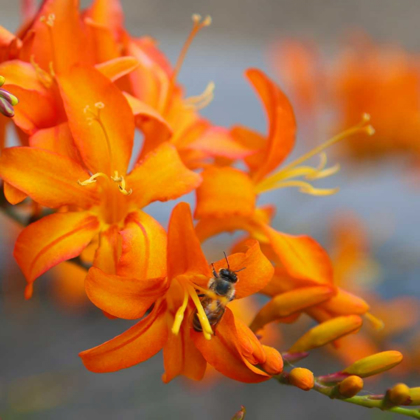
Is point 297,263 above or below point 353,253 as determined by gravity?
above

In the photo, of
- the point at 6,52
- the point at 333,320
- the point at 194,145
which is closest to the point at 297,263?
the point at 333,320

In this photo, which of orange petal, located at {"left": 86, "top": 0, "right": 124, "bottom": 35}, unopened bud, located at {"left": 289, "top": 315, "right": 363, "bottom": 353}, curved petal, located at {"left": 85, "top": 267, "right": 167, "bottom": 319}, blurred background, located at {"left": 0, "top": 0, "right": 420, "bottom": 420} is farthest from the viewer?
blurred background, located at {"left": 0, "top": 0, "right": 420, "bottom": 420}

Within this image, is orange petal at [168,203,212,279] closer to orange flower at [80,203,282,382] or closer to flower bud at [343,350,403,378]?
orange flower at [80,203,282,382]

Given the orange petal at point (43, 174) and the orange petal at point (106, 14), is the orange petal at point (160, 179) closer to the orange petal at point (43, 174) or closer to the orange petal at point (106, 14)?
the orange petal at point (43, 174)

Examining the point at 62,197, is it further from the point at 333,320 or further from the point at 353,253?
the point at 353,253

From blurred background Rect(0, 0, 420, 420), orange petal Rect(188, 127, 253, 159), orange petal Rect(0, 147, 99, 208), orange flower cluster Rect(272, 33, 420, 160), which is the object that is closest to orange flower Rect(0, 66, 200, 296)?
orange petal Rect(0, 147, 99, 208)

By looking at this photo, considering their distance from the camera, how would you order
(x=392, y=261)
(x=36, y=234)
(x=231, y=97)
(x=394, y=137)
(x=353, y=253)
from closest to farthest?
(x=36, y=234) < (x=353, y=253) < (x=394, y=137) < (x=392, y=261) < (x=231, y=97)
